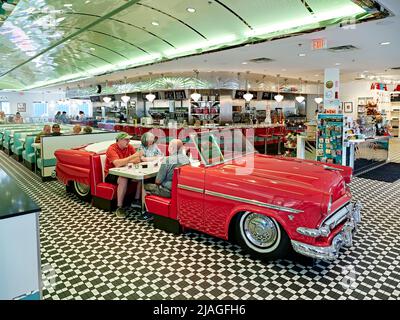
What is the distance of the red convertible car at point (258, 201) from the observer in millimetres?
3217

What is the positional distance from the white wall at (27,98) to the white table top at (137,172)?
26.6 metres

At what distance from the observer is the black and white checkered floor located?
3035 millimetres

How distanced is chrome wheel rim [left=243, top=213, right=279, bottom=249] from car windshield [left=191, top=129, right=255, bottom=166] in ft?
3.00

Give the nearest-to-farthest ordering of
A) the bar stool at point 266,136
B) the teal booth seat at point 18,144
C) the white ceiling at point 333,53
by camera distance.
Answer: the white ceiling at point 333,53
the teal booth seat at point 18,144
the bar stool at point 266,136

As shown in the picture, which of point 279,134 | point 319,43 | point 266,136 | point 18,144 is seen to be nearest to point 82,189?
point 18,144

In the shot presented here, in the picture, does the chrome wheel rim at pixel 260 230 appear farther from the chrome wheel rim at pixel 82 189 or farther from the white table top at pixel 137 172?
the chrome wheel rim at pixel 82 189

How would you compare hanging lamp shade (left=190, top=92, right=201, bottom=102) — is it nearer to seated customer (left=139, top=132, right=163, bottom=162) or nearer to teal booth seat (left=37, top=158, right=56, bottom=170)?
teal booth seat (left=37, top=158, right=56, bottom=170)

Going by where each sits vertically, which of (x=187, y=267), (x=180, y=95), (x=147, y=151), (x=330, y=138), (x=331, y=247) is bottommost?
(x=187, y=267)

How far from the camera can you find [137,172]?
4703 mm

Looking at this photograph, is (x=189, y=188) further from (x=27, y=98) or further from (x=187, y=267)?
(x=27, y=98)

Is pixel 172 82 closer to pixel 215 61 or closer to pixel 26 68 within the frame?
pixel 215 61

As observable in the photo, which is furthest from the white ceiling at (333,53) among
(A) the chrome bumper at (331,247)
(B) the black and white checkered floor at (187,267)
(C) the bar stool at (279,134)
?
(B) the black and white checkered floor at (187,267)

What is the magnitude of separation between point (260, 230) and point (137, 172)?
2044 millimetres
